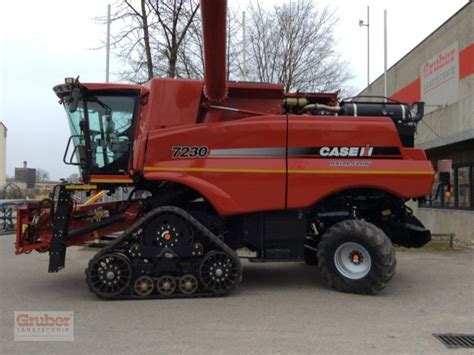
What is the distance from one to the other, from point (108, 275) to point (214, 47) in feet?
11.6

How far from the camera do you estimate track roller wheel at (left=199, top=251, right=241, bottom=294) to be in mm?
7324

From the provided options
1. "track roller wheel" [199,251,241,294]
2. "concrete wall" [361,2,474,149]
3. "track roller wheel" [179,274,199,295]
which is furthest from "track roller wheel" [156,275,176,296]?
"concrete wall" [361,2,474,149]

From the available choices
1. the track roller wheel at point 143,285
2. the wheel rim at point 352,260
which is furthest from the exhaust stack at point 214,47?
the wheel rim at point 352,260

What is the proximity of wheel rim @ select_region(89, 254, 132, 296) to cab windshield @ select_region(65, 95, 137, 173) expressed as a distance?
1.48 meters

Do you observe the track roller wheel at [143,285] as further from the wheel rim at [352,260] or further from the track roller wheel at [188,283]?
the wheel rim at [352,260]

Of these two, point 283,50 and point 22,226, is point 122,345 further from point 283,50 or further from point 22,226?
point 283,50

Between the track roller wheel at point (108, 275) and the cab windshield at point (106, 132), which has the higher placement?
the cab windshield at point (106, 132)

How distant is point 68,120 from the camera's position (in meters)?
8.03

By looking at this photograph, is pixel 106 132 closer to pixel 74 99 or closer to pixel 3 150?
pixel 74 99

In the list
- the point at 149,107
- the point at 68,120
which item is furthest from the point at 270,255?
the point at 68,120

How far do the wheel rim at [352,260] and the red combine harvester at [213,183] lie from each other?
0.05 feet

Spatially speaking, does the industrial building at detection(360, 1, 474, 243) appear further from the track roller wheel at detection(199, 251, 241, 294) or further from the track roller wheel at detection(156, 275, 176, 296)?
the track roller wheel at detection(156, 275, 176, 296)

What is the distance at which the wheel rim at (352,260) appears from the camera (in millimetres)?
7645

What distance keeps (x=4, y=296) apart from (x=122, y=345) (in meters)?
3.16
